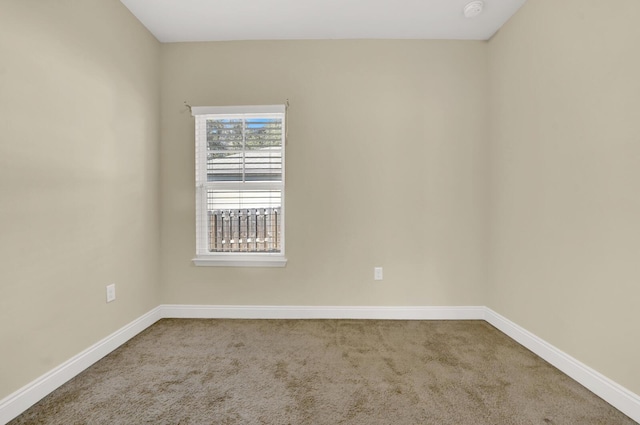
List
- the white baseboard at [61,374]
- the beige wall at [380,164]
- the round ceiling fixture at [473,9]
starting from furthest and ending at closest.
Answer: the beige wall at [380,164]
the round ceiling fixture at [473,9]
the white baseboard at [61,374]

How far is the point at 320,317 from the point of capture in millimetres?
2609

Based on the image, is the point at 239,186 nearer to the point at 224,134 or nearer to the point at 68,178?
the point at 224,134

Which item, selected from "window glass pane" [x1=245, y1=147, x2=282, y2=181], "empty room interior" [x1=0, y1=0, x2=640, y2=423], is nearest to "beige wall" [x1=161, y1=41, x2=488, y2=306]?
"empty room interior" [x1=0, y1=0, x2=640, y2=423]

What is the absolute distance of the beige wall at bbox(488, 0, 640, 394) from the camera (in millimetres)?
1453

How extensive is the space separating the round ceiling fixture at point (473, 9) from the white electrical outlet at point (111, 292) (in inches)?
132

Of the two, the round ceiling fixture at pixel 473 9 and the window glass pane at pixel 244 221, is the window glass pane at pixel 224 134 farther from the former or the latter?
the round ceiling fixture at pixel 473 9

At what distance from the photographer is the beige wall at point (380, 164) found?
2.60 m

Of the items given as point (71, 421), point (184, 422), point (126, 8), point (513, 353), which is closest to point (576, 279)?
point (513, 353)

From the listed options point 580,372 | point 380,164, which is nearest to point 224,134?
point 380,164

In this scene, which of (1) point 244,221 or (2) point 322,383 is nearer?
(2) point 322,383

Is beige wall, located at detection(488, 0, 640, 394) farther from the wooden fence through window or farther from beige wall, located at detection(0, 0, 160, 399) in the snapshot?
beige wall, located at detection(0, 0, 160, 399)

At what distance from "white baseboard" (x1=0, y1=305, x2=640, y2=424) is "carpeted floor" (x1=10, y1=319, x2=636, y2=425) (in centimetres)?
5

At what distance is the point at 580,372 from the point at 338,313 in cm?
166

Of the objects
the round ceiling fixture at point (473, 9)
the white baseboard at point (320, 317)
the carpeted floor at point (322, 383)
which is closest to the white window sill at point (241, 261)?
the white baseboard at point (320, 317)
